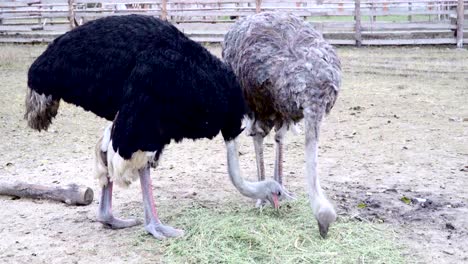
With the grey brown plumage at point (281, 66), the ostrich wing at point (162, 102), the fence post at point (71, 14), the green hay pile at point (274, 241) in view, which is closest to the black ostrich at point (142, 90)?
the ostrich wing at point (162, 102)

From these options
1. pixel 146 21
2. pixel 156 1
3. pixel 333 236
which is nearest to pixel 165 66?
pixel 146 21

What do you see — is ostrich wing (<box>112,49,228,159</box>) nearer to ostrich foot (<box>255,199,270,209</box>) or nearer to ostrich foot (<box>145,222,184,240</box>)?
ostrich foot (<box>145,222,184,240</box>)

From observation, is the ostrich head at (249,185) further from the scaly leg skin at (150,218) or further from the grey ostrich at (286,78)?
the scaly leg skin at (150,218)

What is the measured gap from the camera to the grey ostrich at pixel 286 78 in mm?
4305

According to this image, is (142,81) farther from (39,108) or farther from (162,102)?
(39,108)

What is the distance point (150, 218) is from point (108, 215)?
349 mm

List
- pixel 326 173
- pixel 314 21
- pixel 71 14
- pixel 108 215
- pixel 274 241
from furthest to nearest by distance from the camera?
pixel 314 21
pixel 71 14
pixel 326 173
pixel 108 215
pixel 274 241

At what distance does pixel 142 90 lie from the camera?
4.10m

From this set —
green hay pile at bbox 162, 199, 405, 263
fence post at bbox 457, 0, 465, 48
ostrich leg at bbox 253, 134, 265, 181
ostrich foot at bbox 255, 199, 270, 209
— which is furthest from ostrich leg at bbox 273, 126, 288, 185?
fence post at bbox 457, 0, 465, 48

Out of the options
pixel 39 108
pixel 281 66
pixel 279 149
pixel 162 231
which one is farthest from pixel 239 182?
pixel 39 108

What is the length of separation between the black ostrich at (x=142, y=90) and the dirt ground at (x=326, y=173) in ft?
2.02

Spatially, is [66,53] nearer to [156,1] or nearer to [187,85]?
[187,85]

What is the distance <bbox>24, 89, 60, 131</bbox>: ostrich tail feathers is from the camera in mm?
4480

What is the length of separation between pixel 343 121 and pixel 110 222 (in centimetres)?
418
